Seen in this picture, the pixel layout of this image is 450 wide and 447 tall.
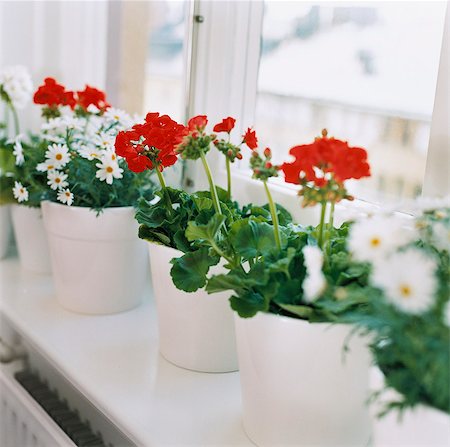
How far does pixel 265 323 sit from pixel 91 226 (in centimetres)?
50

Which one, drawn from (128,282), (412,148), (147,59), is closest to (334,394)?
(128,282)

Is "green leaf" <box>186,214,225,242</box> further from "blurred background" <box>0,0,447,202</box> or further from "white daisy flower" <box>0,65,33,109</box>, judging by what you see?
"white daisy flower" <box>0,65,33,109</box>

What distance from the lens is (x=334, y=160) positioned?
0.70m

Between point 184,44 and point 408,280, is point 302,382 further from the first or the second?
point 184,44

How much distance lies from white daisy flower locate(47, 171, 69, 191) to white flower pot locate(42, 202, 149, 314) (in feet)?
0.14

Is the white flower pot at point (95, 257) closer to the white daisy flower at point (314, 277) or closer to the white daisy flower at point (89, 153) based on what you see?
the white daisy flower at point (89, 153)

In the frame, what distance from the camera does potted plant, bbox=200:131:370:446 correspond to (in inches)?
28.5

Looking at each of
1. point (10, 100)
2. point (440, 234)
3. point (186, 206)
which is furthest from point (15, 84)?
point (440, 234)

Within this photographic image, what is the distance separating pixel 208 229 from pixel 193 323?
0.24 meters

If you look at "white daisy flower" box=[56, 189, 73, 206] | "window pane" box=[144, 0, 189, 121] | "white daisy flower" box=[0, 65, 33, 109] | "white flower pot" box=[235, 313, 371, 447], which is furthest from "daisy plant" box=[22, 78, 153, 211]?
"white flower pot" box=[235, 313, 371, 447]

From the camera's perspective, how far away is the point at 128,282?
1267 millimetres

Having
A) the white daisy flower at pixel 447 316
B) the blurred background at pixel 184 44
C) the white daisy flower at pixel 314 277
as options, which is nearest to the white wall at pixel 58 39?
the blurred background at pixel 184 44

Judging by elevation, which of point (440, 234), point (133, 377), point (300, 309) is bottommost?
point (133, 377)

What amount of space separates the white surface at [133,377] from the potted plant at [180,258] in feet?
0.13
